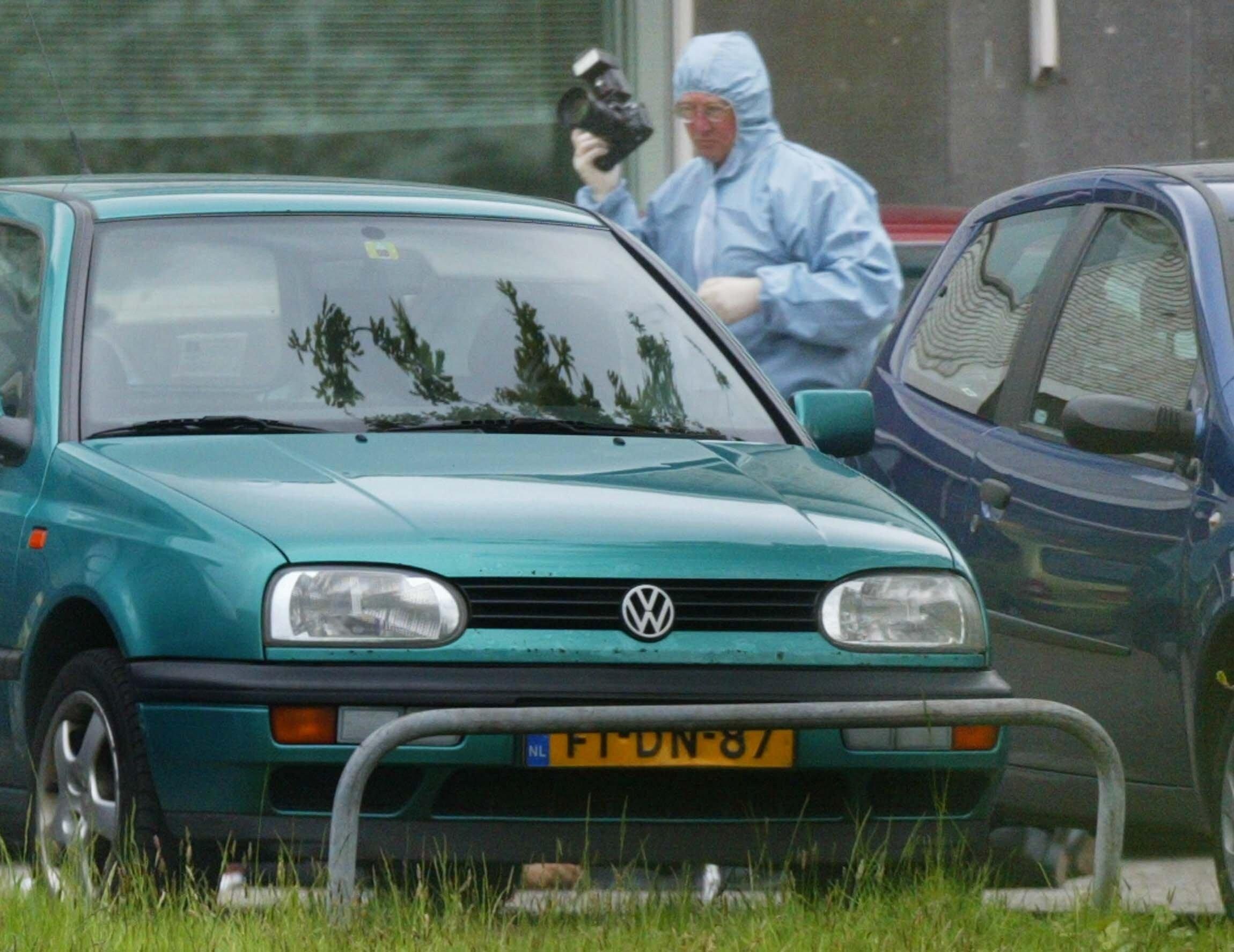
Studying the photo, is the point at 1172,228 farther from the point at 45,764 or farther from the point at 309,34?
the point at 309,34

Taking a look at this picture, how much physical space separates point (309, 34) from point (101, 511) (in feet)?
34.2

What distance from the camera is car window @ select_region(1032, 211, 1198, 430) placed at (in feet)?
21.4

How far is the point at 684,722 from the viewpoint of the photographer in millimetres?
4816

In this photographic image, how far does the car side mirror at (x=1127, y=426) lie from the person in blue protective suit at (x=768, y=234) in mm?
2633

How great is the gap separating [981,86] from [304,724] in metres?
11.3

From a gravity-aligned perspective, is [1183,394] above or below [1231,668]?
above

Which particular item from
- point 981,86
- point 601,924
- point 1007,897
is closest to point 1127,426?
point 1007,897

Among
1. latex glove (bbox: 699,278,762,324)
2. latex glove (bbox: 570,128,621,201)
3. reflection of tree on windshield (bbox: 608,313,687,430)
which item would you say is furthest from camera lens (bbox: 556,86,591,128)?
reflection of tree on windshield (bbox: 608,313,687,430)

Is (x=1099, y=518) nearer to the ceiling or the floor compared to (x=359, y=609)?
nearer to the floor

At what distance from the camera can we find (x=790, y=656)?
534 cm

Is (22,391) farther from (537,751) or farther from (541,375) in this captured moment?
(537,751)

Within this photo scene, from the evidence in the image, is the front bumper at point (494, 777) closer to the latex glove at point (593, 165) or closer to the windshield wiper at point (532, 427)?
the windshield wiper at point (532, 427)

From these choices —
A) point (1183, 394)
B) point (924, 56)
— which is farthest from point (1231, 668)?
point (924, 56)

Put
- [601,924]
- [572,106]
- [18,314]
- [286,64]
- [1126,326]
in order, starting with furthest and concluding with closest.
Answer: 1. [286,64]
2. [572,106]
3. [1126,326]
4. [18,314]
5. [601,924]
